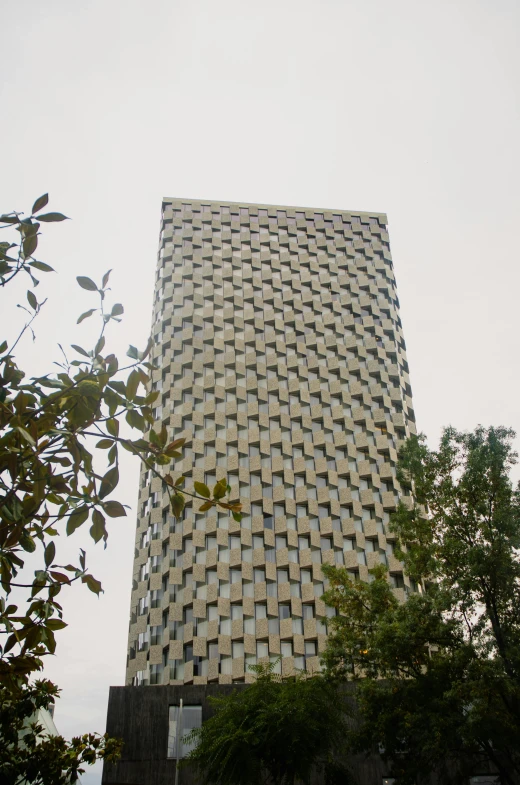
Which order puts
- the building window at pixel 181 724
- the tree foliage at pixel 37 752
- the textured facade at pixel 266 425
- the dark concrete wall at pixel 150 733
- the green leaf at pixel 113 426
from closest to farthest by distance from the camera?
the green leaf at pixel 113 426 → the tree foliage at pixel 37 752 → the dark concrete wall at pixel 150 733 → the building window at pixel 181 724 → the textured facade at pixel 266 425

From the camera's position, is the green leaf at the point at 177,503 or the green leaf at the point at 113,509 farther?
the green leaf at the point at 177,503

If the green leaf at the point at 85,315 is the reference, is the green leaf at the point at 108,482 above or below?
below

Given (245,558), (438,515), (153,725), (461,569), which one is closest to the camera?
(461,569)

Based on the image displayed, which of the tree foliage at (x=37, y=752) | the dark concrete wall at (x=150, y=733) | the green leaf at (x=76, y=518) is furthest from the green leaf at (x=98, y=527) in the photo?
the dark concrete wall at (x=150, y=733)

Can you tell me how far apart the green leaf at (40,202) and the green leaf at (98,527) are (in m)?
1.88

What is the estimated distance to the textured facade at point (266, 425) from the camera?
34500mm

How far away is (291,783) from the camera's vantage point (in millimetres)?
19547

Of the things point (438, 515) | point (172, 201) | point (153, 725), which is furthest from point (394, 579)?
point (172, 201)

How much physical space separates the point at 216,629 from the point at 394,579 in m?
10.3

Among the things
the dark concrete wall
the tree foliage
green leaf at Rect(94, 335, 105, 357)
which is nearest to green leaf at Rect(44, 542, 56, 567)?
green leaf at Rect(94, 335, 105, 357)

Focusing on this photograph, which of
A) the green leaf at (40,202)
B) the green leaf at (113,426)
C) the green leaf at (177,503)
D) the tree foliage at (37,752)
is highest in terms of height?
the green leaf at (40,202)

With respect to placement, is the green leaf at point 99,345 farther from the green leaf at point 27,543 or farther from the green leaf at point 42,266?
the green leaf at point 27,543

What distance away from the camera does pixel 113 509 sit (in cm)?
391

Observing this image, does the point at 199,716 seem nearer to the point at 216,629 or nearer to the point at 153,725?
the point at 153,725
